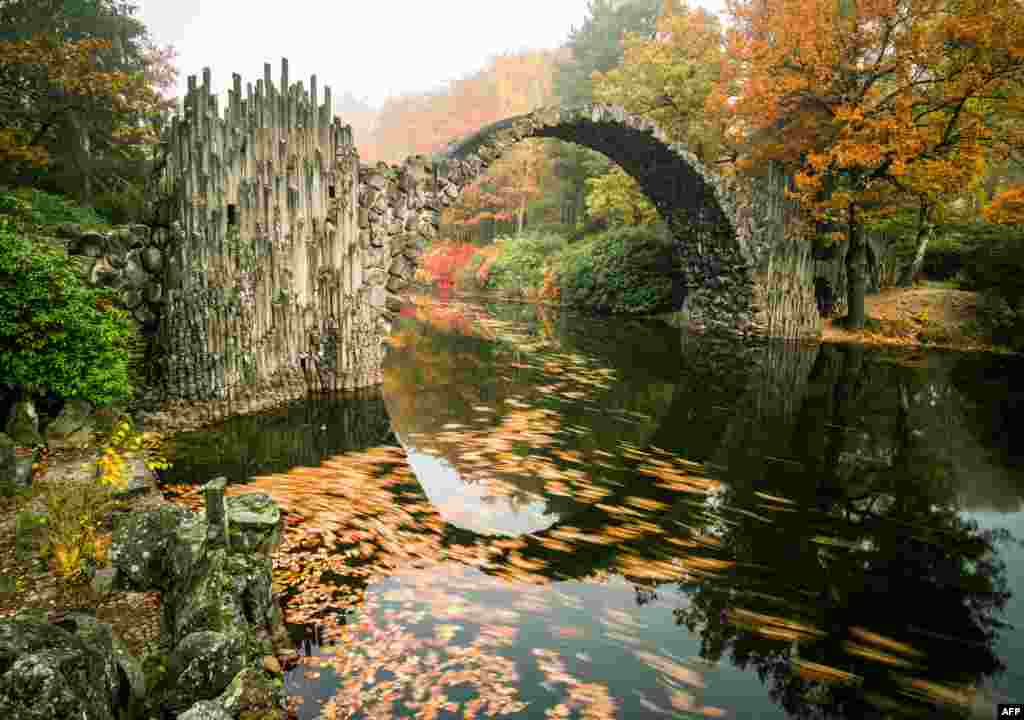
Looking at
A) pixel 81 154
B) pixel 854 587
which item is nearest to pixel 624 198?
pixel 81 154

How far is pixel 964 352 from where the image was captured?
591 inches

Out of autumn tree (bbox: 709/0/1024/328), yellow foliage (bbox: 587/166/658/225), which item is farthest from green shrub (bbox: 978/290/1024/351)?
yellow foliage (bbox: 587/166/658/225)

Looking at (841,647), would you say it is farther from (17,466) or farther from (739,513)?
(17,466)

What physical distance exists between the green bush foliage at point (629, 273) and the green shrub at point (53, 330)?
18707 millimetres

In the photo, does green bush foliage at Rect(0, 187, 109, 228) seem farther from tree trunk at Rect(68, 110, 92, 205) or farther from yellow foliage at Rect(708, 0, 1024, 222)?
yellow foliage at Rect(708, 0, 1024, 222)

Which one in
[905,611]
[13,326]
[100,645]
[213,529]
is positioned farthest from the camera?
[13,326]

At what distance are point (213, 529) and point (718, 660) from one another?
2728 mm

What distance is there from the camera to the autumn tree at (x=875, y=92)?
1235cm

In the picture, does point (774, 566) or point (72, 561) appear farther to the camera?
point (774, 566)

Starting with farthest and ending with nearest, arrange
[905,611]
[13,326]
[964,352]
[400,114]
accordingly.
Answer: [400,114] < [964,352] < [13,326] < [905,611]

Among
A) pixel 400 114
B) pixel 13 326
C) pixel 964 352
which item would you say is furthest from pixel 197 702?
pixel 400 114

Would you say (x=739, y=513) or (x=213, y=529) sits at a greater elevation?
(x=213, y=529)

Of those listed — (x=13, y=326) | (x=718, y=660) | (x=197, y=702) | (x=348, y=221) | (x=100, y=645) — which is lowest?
(x=718, y=660)

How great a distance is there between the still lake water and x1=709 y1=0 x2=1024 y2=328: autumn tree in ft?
24.1
